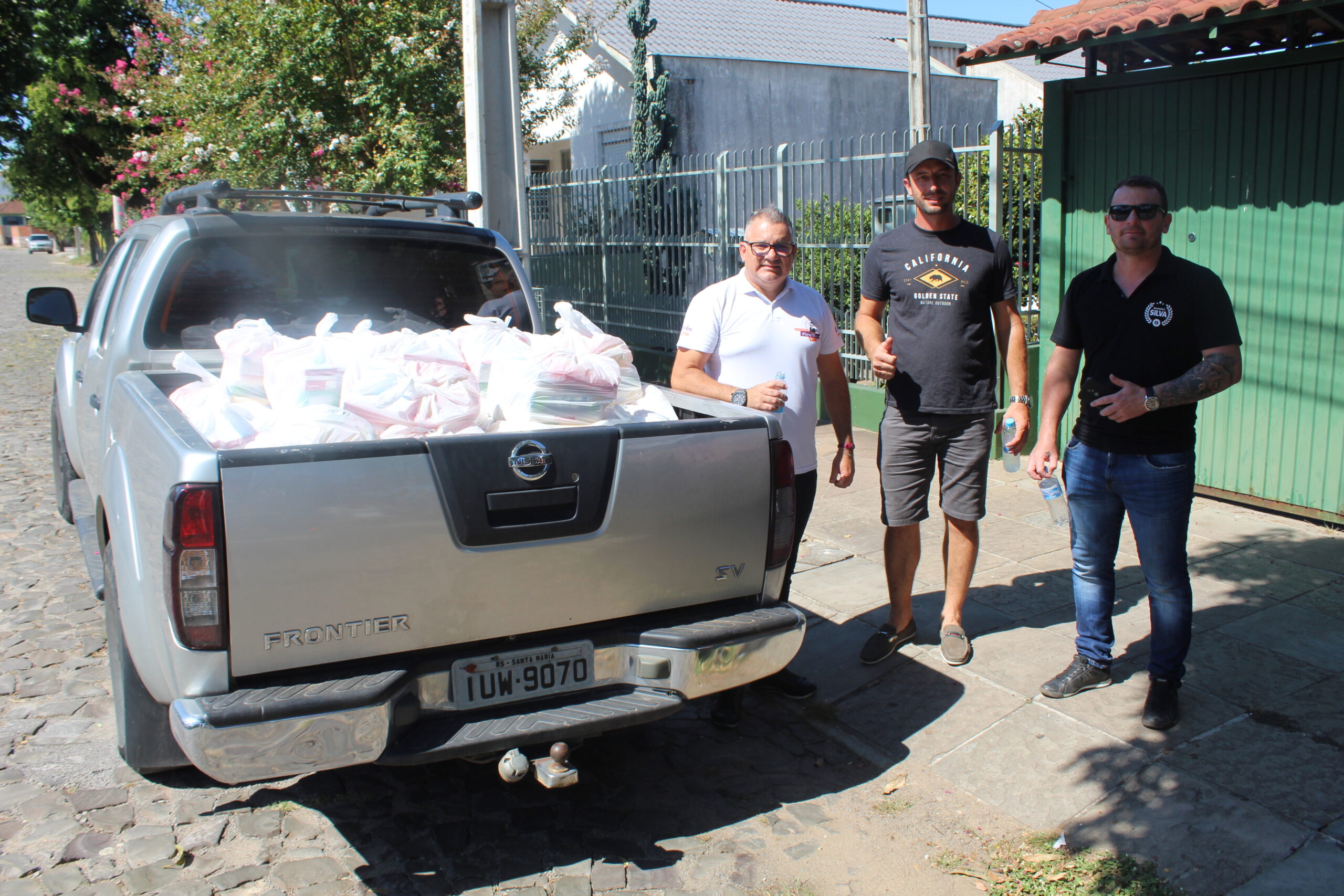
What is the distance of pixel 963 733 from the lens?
12.6 ft

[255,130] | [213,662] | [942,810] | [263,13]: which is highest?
[263,13]

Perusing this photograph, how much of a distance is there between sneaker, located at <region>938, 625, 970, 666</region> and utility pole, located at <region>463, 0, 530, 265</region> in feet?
18.8

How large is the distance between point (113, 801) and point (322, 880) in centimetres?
95

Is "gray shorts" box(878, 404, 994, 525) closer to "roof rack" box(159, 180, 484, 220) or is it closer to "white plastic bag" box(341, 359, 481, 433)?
"white plastic bag" box(341, 359, 481, 433)

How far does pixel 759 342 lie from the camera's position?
4.09 meters

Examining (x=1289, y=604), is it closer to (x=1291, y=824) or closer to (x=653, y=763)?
(x=1291, y=824)

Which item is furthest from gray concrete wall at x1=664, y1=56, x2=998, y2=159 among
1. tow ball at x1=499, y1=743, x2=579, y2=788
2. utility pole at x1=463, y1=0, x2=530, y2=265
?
tow ball at x1=499, y1=743, x2=579, y2=788

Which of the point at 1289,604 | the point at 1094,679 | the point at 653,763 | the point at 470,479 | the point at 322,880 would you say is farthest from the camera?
the point at 1289,604

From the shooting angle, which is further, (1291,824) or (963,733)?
(963,733)

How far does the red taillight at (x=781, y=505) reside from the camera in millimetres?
3299

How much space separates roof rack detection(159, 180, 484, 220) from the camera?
437cm

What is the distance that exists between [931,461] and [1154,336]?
1108 millimetres

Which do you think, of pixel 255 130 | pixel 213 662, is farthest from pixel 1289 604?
pixel 255 130

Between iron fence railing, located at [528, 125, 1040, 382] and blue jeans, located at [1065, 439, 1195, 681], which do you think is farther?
iron fence railing, located at [528, 125, 1040, 382]
